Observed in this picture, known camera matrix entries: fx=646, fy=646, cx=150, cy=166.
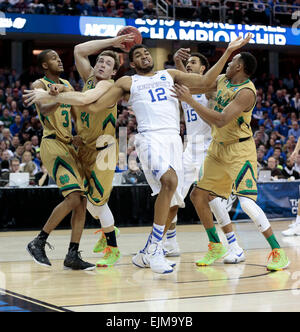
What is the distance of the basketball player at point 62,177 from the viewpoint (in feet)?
21.4

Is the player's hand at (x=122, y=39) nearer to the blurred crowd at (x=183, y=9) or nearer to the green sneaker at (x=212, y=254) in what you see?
the green sneaker at (x=212, y=254)

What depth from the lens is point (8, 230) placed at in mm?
11711

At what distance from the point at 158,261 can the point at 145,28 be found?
15.2 m

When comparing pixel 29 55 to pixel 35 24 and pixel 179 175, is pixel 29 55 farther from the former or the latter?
pixel 179 175

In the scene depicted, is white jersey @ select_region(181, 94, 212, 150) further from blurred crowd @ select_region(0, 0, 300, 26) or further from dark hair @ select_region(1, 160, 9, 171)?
blurred crowd @ select_region(0, 0, 300, 26)

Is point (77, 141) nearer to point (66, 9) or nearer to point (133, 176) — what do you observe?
point (133, 176)

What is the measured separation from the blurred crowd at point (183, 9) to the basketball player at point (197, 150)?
11796 mm

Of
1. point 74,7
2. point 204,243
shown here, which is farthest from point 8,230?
point 74,7

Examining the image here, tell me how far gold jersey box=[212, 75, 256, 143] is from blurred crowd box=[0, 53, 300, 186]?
1473mm

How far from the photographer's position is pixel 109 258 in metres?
6.88

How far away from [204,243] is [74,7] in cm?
1246

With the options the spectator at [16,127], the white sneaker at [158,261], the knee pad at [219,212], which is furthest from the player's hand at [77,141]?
the spectator at [16,127]

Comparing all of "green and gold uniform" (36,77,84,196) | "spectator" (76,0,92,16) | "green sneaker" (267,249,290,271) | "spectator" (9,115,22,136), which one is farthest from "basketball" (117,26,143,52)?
"spectator" (76,0,92,16)

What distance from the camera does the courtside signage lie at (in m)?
19.0
